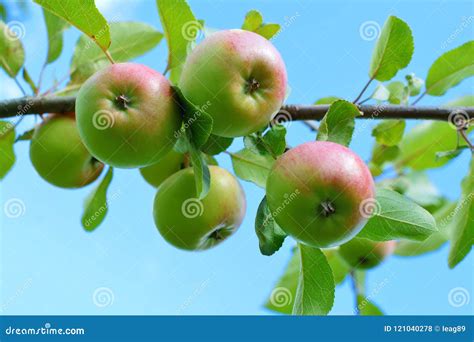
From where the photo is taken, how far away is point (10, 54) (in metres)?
2.25

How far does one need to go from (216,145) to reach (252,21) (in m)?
0.40

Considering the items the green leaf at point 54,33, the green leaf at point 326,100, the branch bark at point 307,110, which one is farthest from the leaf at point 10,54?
the green leaf at point 326,100

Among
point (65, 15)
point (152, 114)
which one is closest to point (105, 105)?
point (152, 114)

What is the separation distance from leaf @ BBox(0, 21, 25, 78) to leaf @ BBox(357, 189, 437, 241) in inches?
55.2

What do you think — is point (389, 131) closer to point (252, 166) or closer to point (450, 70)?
point (450, 70)

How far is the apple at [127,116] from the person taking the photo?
1.54m

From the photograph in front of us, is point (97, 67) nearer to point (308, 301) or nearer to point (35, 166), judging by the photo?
point (35, 166)

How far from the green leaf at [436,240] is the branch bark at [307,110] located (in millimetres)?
690

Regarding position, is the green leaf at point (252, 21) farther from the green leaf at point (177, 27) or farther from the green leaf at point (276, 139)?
the green leaf at point (276, 139)

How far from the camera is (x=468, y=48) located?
86.7 inches

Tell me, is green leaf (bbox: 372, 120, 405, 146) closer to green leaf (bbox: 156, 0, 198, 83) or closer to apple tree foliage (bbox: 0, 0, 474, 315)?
Result: apple tree foliage (bbox: 0, 0, 474, 315)

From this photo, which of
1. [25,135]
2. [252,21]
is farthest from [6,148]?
[252,21]

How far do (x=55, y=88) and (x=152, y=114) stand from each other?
0.80m

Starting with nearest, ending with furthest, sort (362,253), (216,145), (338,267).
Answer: (216,145) → (362,253) → (338,267)
